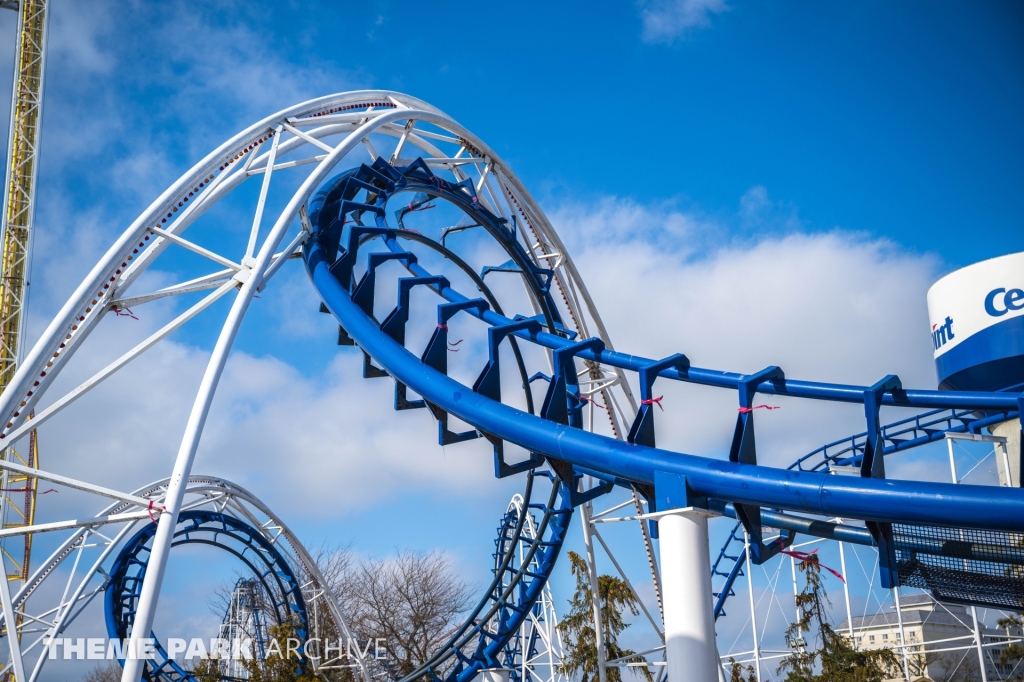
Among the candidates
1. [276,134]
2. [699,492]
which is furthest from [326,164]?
[699,492]

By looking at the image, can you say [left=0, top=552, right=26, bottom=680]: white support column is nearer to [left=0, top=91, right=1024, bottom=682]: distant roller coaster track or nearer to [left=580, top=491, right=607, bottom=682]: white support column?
[left=0, top=91, right=1024, bottom=682]: distant roller coaster track

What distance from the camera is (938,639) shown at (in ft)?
116

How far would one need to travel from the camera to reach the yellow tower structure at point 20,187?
29891 millimetres

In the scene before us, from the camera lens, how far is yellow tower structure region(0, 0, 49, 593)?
2989 cm

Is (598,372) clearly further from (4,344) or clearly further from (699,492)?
(4,344)

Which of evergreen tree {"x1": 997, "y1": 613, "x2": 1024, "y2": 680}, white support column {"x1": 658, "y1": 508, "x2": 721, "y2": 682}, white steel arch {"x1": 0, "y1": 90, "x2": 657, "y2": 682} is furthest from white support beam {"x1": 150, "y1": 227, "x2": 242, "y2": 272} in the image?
evergreen tree {"x1": 997, "y1": 613, "x2": 1024, "y2": 680}

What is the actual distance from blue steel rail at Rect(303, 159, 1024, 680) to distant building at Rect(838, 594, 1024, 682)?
35.1ft

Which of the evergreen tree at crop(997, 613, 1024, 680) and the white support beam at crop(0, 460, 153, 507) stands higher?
the white support beam at crop(0, 460, 153, 507)

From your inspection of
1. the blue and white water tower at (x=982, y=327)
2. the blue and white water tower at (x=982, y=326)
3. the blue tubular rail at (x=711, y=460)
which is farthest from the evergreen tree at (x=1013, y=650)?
the blue tubular rail at (x=711, y=460)

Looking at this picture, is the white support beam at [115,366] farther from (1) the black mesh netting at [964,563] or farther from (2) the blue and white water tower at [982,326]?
(2) the blue and white water tower at [982,326]

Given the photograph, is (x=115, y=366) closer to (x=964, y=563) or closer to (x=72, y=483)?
(x=72, y=483)

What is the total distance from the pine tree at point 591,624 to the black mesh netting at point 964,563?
15.3 metres

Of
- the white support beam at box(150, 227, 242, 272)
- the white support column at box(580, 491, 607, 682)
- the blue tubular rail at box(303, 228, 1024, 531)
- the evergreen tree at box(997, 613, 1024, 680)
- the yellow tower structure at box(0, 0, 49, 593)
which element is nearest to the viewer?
the blue tubular rail at box(303, 228, 1024, 531)

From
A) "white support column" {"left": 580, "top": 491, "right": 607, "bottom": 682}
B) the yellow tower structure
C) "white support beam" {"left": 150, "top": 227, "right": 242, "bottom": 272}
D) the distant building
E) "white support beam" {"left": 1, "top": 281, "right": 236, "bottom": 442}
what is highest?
the yellow tower structure
